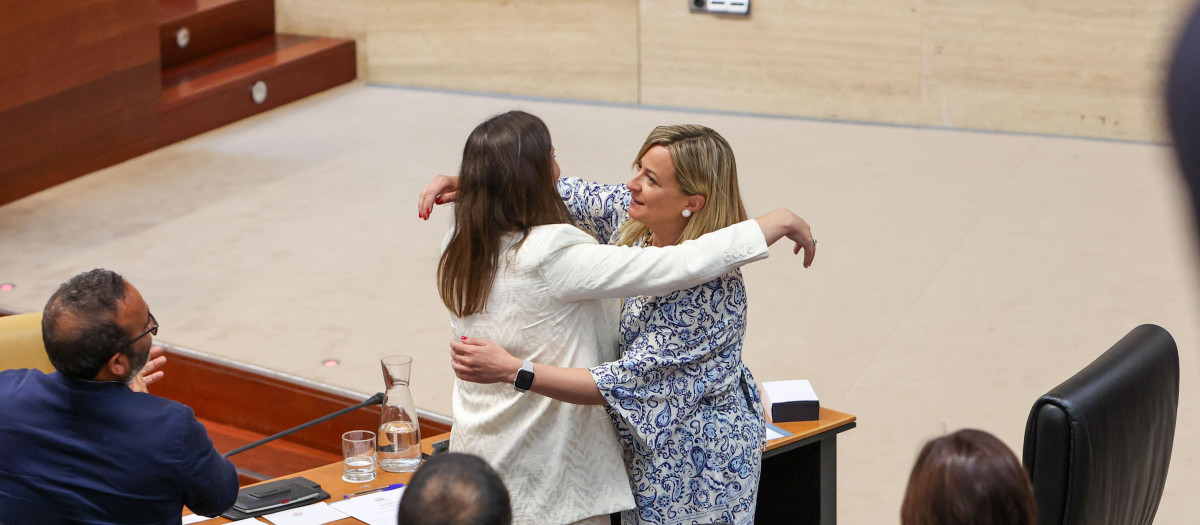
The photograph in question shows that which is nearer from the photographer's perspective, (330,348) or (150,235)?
(330,348)

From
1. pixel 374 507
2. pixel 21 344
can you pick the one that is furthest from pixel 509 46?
pixel 374 507

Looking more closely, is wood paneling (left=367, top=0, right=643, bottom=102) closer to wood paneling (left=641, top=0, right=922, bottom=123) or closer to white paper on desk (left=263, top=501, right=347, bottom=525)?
wood paneling (left=641, top=0, right=922, bottom=123)

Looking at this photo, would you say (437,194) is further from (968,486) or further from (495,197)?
(968,486)

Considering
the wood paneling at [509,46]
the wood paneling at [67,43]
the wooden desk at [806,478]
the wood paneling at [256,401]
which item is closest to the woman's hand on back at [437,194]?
the wooden desk at [806,478]

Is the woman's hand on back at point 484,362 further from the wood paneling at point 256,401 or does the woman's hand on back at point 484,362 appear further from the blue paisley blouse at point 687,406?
the wood paneling at point 256,401

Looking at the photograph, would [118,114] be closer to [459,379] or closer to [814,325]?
[814,325]

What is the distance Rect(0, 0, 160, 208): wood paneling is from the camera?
5.09m

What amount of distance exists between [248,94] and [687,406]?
4957 millimetres

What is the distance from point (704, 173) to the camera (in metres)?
1.96

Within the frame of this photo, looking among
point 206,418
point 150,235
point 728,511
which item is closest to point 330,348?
point 206,418

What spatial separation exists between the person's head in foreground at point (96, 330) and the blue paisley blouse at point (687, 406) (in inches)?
26.1

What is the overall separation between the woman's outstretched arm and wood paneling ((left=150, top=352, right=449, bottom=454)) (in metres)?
1.40

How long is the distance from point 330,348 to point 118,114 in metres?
2.48

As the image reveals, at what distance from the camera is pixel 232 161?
5.76 m
